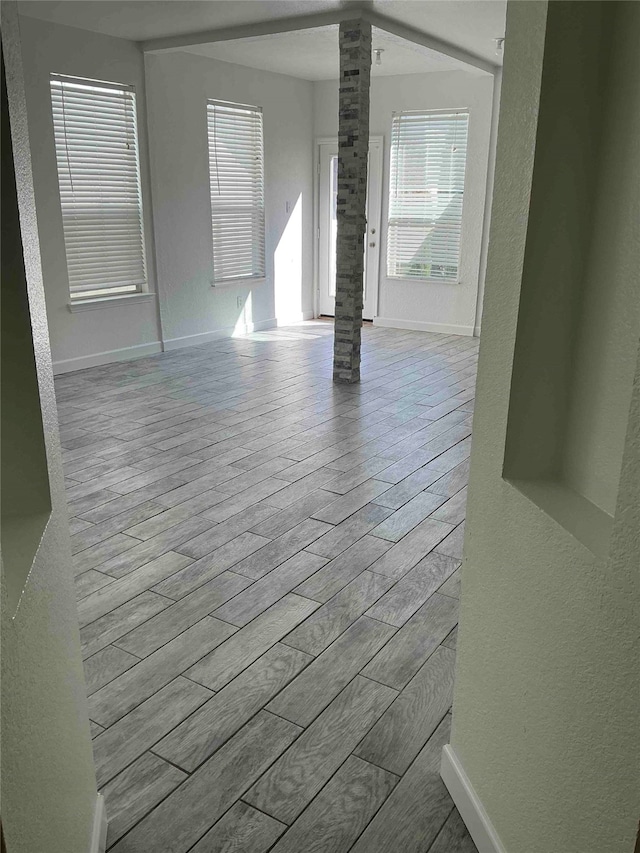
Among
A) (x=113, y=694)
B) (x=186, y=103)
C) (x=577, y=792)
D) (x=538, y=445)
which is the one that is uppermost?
(x=186, y=103)

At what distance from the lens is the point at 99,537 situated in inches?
126

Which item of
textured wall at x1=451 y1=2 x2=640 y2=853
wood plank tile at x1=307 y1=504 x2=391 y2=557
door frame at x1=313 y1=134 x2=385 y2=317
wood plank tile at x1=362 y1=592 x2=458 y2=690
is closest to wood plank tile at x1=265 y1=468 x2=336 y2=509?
wood plank tile at x1=307 y1=504 x2=391 y2=557

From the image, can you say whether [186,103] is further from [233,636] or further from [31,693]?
[31,693]

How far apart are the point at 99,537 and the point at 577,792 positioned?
2456mm

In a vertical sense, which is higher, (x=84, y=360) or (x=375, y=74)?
(x=375, y=74)

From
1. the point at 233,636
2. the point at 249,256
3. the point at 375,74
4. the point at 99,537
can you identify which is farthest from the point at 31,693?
the point at 375,74

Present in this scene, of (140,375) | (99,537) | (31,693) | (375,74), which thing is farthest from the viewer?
(375,74)

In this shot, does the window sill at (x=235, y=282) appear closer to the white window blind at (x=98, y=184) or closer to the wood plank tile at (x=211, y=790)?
the white window blind at (x=98, y=184)

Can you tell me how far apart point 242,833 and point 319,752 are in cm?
32

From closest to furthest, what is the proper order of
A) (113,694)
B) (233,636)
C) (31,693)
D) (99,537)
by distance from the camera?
1. (31,693)
2. (113,694)
3. (233,636)
4. (99,537)

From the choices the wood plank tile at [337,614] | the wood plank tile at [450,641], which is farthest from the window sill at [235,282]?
the wood plank tile at [450,641]

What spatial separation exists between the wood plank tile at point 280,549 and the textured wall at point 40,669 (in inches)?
→ 52.4

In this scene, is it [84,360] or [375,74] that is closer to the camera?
[84,360]

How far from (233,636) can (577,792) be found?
1.47 metres
